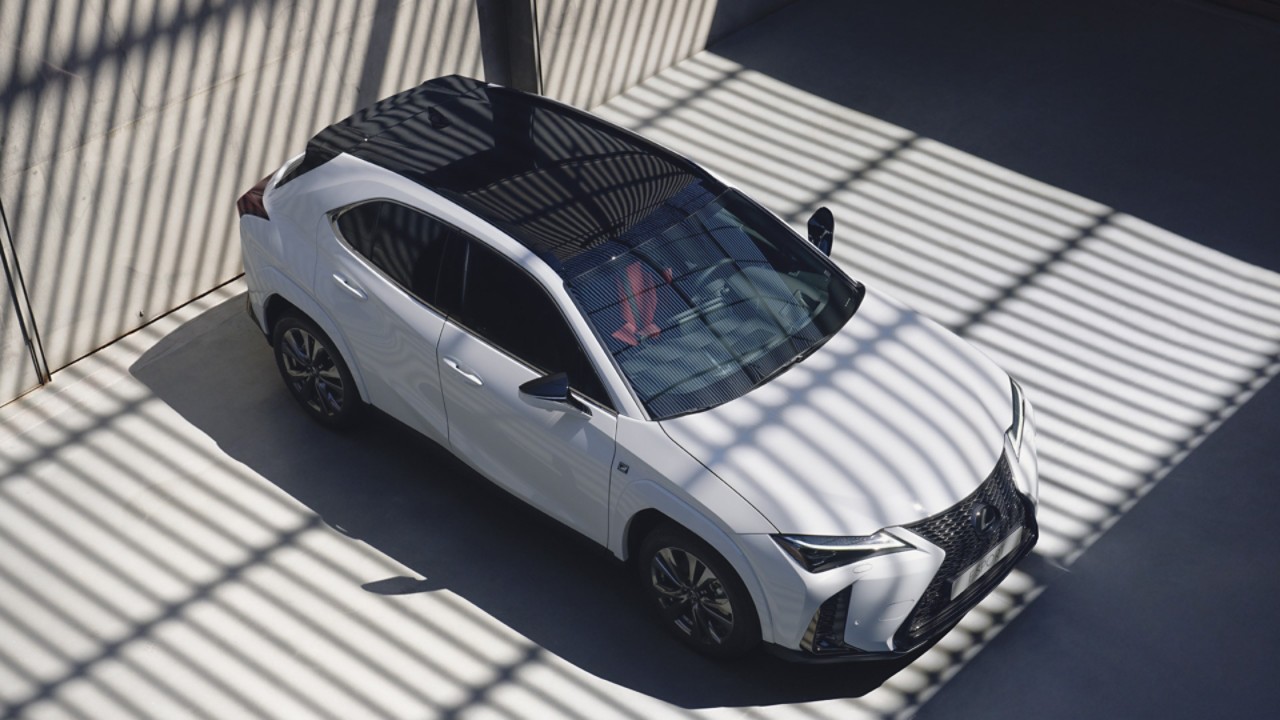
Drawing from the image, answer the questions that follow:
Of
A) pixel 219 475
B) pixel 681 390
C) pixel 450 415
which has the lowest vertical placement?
pixel 219 475

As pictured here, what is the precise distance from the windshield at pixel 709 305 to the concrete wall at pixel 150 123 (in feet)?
9.44

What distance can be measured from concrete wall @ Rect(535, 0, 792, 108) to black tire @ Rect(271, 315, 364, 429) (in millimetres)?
3102

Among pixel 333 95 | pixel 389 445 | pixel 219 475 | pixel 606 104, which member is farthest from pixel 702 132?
pixel 219 475

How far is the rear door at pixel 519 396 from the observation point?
6.45 metres

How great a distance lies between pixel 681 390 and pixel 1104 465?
8.00ft

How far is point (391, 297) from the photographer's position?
7.00 meters

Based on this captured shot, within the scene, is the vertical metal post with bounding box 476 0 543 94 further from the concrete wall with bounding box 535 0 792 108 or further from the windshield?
the windshield

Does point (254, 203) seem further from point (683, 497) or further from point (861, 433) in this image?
point (861, 433)

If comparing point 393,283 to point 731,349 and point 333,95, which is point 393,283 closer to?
point 731,349

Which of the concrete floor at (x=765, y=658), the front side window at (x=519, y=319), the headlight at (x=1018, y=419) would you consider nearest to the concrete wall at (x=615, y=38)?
the concrete floor at (x=765, y=658)

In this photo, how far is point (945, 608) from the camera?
6.29m

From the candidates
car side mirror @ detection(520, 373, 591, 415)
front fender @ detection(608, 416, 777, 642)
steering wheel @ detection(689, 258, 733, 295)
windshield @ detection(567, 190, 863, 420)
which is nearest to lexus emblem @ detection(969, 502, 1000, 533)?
front fender @ detection(608, 416, 777, 642)

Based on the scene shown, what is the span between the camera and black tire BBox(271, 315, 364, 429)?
7488 mm

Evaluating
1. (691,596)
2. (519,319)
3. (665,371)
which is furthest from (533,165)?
(691,596)
